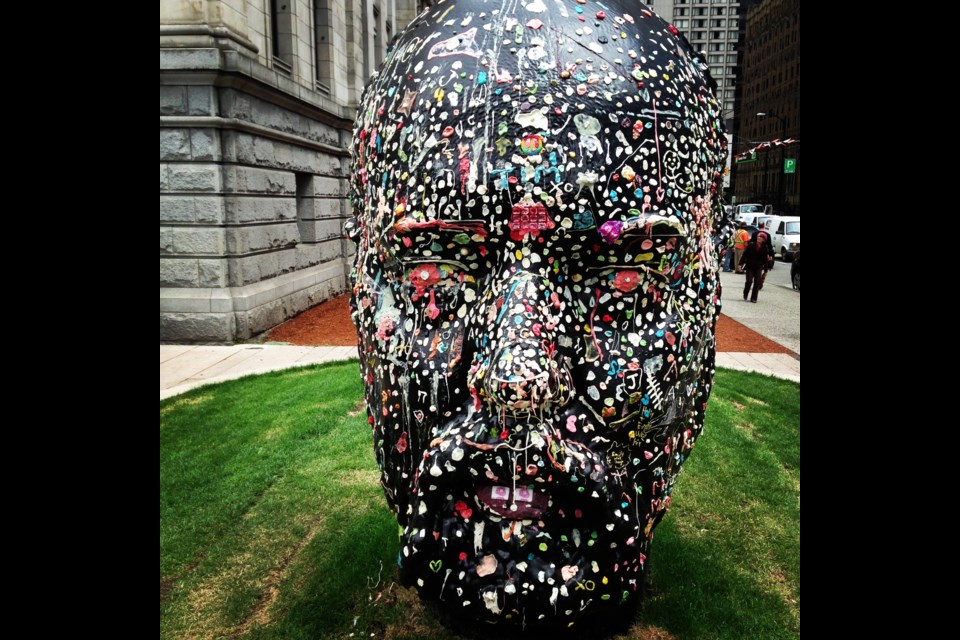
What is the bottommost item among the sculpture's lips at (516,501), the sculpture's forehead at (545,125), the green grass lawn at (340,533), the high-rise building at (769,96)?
the green grass lawn at (340,533)

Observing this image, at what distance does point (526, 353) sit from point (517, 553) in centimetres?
52

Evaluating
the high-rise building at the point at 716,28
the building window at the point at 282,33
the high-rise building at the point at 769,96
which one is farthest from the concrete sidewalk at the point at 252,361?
the high-rise building at the point at 716,28

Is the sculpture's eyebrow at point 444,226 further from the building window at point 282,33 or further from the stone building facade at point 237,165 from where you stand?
the building window at point 282,33

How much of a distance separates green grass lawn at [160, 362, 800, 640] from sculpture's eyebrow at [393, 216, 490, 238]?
5.76 feet

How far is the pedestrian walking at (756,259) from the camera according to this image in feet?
49.5

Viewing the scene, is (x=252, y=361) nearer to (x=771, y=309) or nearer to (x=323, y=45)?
(x=323, y=45)

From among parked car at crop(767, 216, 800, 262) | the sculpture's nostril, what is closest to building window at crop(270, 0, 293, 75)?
the sculpture's nostril

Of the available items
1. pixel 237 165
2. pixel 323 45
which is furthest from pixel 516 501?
pixel 323 45

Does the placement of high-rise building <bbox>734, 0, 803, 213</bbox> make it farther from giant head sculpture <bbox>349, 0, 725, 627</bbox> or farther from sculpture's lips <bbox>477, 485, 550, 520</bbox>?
sculpture's lips <bbox>477, 485, 550, 520</bbox>

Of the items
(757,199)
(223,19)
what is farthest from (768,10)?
(223,19)

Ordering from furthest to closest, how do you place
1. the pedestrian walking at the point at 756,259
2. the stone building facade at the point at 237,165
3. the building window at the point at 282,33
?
the pedestrian walking at the point at 756,259, the building window at the point at 282,33, the stone building facade at the point at 237,165

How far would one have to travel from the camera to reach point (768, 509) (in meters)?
4.55

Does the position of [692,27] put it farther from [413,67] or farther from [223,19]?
[413,67]

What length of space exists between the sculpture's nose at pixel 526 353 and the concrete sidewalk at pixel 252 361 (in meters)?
7.25
